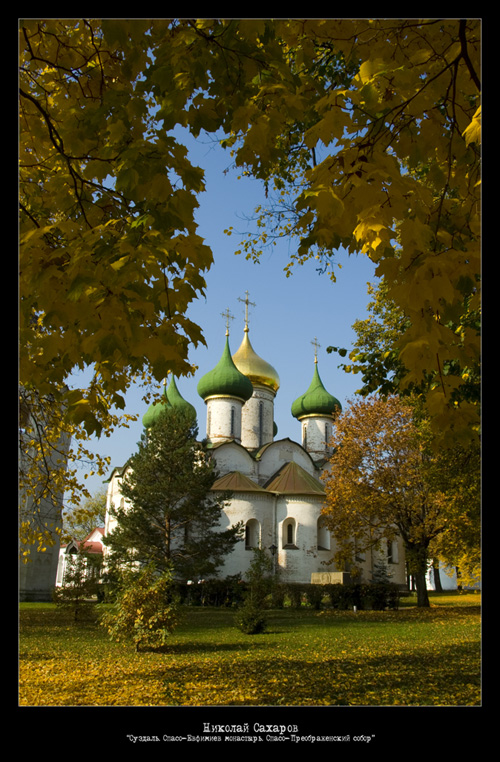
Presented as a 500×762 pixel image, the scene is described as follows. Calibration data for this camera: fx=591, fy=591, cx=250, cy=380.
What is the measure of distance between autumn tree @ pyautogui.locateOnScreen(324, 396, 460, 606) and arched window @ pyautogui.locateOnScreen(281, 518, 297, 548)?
8.08m

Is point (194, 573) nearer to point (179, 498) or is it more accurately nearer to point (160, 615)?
point (179, 498)

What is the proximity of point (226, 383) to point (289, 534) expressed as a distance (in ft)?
34.1

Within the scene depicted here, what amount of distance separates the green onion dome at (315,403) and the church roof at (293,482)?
8732mm

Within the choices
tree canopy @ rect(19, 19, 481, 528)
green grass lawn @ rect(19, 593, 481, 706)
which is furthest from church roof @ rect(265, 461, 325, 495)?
tree canopy @ rect(19, 19, 481, 528)

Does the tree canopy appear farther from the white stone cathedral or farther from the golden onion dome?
the golden onion dome

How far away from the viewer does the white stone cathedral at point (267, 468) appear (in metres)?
31.0

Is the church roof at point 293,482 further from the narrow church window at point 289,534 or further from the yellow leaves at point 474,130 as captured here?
the yellow leaves at point 474,130

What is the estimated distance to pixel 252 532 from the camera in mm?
31312

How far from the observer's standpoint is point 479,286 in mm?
3367

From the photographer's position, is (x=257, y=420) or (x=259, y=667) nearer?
(x=259, y=667)

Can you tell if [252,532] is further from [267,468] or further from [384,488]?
[384,488]

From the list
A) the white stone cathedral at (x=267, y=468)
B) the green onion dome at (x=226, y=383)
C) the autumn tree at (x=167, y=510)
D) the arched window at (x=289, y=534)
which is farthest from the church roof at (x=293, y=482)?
the autumn tree at (x=167, y=510)

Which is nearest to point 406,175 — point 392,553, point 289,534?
point 289,534
